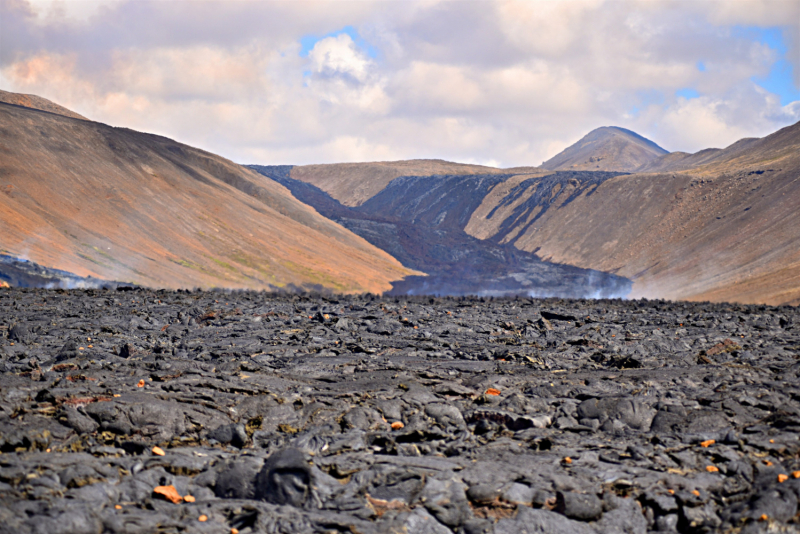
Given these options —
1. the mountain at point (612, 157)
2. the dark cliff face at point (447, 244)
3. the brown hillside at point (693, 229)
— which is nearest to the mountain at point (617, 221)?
the brown hillside at point (693, 229)

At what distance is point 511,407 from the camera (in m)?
11.9

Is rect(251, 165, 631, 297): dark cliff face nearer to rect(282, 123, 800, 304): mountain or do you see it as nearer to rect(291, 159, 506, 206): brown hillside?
rect(282, 123, 800, 304): mountain

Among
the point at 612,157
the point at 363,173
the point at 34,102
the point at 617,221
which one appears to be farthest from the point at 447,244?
the point at 612,157

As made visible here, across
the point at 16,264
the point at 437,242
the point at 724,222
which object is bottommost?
the point at 16,264

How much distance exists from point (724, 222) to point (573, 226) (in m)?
26.1

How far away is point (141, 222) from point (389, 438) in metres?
49.9

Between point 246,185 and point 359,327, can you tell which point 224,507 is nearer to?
point 359,327

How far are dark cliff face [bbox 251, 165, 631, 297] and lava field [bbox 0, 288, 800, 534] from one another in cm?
5157

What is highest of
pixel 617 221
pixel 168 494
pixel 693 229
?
pixel 617 221

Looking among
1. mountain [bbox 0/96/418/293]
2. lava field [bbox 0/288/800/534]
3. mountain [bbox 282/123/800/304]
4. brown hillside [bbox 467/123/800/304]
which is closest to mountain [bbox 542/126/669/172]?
mountain [bbox 282/123/800/304]

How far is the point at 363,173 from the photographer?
145250mm

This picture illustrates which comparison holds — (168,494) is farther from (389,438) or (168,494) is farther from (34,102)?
(34,102)

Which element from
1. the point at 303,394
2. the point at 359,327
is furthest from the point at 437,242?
the point at 303,394

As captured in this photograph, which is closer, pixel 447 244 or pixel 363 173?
pixel 447 244
